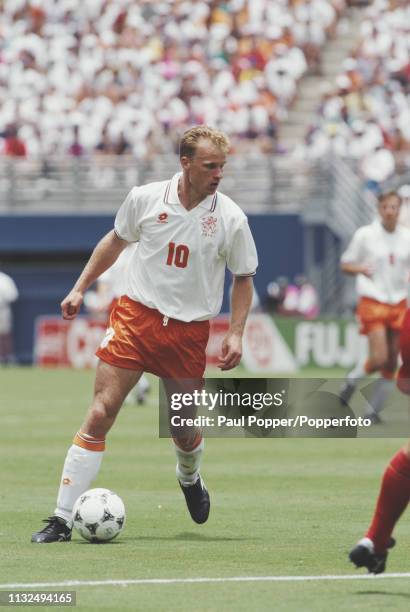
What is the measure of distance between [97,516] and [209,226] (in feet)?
6.08

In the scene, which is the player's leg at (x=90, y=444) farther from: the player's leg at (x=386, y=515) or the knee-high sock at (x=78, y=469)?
the player's leg at (x=386, y=515)

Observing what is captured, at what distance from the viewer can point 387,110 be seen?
32.9 meters

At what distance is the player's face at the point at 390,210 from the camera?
16453mm

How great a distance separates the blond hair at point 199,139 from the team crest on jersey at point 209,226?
16.3 inches

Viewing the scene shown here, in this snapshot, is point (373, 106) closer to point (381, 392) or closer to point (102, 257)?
point (381, 392)

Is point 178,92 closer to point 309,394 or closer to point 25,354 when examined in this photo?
point 25,354

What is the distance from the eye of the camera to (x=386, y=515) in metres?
7.14

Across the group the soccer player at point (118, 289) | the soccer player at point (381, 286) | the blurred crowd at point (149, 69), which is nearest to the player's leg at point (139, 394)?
the soccer player at point (118, 289)

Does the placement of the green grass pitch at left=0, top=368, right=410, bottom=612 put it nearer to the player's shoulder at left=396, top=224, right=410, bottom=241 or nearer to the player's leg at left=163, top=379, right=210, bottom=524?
the player's leg at left=163, top=379, right=210, bottom=524


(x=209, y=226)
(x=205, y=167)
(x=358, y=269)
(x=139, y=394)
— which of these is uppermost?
(x=205, y=167)

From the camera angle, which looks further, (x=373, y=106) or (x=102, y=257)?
(x=373, y=106)

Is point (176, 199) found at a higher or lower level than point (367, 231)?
higher

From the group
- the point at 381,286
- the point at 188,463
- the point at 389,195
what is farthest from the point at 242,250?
the point at 381,286

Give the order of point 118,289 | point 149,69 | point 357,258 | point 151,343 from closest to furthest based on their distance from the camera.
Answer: point 151,343 → point 357,258 → point 118,289 → point 149,69
